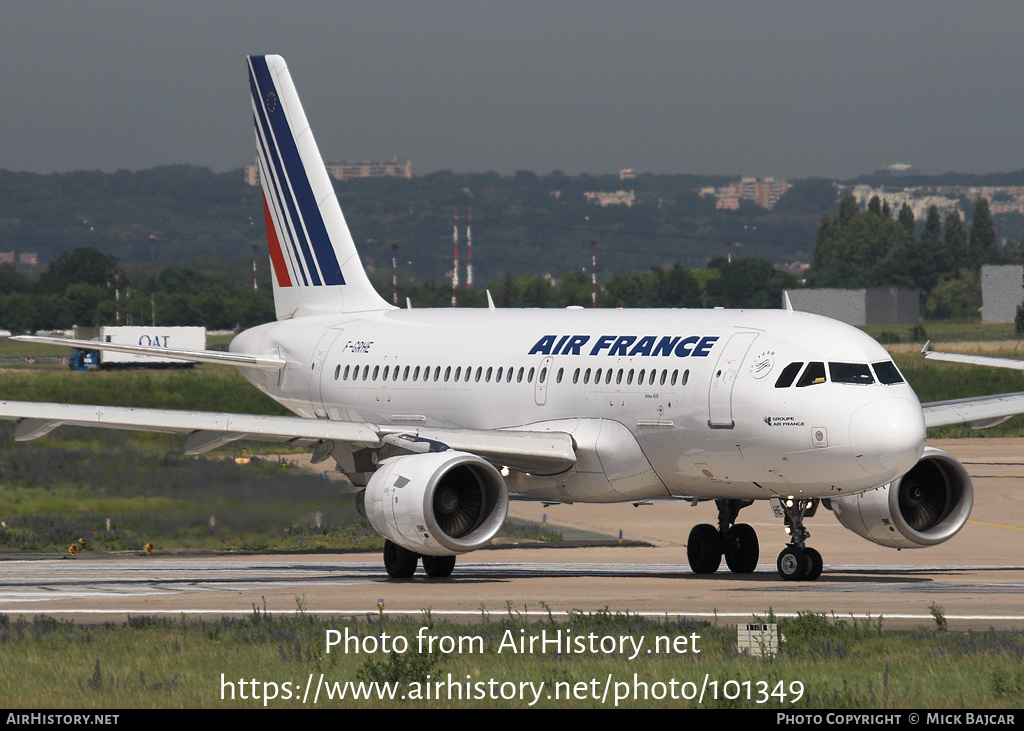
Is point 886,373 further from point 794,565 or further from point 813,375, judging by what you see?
point 794,565

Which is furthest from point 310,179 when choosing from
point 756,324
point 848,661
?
point 848,661

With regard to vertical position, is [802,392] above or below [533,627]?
above

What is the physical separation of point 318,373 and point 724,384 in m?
13.2

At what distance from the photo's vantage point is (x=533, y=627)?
20.2 meters

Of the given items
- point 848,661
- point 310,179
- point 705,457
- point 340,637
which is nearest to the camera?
point 848,661

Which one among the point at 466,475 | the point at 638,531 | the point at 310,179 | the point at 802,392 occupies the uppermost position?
the point at 310,179

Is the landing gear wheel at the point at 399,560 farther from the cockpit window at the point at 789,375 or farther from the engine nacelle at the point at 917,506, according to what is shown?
the engine nacelle at the point at 917,506

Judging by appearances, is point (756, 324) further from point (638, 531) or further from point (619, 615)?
point (638, 531)

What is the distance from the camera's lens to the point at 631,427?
29438 millimetres

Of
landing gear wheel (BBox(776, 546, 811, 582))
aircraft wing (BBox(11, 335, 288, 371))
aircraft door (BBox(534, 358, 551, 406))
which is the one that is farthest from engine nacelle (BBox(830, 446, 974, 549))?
aircraft wing (BBox(11, 335, 288, 371))

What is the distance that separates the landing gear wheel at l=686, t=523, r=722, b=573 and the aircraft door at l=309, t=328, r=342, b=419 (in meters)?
10.9

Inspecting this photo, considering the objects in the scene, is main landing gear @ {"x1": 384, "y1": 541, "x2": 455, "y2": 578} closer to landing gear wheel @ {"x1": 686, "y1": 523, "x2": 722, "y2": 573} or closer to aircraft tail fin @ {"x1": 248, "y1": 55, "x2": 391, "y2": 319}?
landing gear wheel @ {"x1": 686, "y1": 523, "x2": 722, "y2": 573}

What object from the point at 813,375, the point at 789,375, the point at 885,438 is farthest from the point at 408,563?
the point at 885,438

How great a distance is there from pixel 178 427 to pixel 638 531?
19042 millimetres
